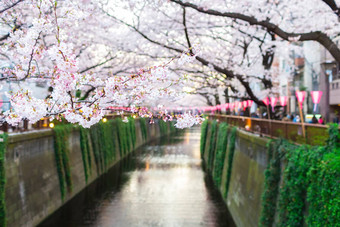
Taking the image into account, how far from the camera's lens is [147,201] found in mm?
20953

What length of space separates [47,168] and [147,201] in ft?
18.6

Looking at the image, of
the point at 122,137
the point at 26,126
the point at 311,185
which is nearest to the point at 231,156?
the point at 26,126

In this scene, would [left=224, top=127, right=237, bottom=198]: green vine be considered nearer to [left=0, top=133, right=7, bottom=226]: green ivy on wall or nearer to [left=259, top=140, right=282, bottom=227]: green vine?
[left=259, top=140, right=282, bottom=227]: green vine

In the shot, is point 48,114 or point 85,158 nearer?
point 48,114

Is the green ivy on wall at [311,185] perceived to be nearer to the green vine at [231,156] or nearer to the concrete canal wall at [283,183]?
the concrete canal wall at [283,183]

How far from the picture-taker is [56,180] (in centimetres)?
1947

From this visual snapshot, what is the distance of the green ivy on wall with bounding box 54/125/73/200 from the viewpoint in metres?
19.8

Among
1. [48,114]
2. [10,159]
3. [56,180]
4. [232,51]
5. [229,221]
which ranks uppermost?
[232,51]

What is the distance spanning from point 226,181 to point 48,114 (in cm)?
1657

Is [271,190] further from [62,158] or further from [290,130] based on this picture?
[62,158]

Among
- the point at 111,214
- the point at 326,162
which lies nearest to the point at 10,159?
the point at 111,214

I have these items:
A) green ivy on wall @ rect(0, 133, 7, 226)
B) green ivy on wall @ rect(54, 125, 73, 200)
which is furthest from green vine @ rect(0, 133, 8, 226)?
green ivy on wall @ rect(54, 125, 73, 200)

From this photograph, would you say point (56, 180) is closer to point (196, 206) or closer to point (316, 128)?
point (196, 206)

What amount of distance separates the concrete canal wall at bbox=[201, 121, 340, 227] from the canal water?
1.76m
